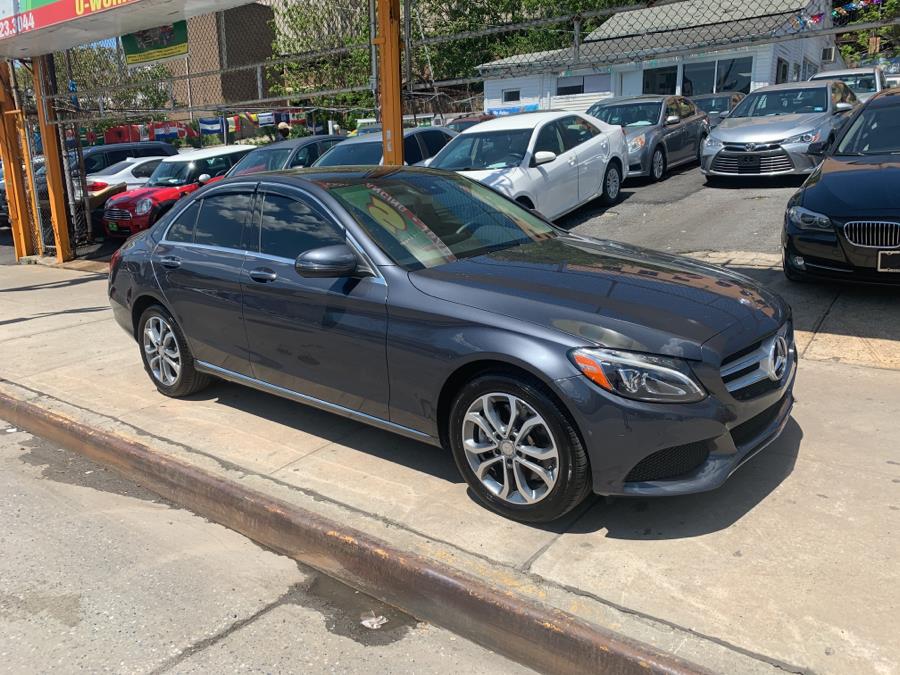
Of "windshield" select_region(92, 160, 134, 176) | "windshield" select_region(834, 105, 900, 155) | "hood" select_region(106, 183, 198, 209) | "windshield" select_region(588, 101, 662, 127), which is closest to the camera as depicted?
"windshield" select_region(834, 105, 900, 155)

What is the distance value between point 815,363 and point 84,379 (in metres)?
5.63

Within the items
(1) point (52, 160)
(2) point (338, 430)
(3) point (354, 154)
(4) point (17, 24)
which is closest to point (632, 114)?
(3) point (354, 154)

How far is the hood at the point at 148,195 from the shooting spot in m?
13.6

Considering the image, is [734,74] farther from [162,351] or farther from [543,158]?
[162,351]

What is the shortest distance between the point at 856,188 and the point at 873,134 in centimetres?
142

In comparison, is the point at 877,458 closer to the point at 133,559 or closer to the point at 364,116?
the point at 133,559

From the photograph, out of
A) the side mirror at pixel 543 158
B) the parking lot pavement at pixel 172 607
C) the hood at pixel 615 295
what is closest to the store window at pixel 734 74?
the side mirror at pixel 543 158

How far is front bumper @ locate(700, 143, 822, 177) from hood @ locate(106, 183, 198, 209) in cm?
898

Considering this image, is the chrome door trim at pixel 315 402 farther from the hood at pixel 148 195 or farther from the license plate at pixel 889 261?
the hood at pixel 148 195

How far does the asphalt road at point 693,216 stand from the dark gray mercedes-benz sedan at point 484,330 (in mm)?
4528

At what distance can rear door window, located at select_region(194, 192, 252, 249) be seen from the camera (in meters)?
4.89

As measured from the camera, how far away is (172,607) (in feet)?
11.0

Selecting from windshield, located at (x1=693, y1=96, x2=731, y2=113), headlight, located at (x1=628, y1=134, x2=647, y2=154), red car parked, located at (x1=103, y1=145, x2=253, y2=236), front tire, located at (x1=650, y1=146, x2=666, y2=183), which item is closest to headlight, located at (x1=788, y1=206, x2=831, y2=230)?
headlight, located at (x1=628, y1=134, x2=647, y2=154)

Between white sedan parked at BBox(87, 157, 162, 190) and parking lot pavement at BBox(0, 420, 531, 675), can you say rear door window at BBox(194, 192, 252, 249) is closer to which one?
parking lot pavement at BBox(0, 420, 531, 675)
